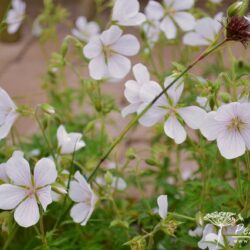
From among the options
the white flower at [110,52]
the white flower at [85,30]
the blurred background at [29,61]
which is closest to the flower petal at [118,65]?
the white flower at [110,52]

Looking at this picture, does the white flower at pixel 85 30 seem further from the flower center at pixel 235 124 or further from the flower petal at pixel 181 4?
the flower center at pixel 235 124

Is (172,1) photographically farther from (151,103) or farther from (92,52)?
(151,103)

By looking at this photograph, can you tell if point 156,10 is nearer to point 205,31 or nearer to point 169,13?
point 169,13

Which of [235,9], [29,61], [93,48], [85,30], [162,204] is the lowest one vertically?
[29,61]

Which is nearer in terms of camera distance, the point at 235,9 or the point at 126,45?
the point at 235,9

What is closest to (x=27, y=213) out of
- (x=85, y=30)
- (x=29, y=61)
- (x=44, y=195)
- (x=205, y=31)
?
(x=44, y=195)

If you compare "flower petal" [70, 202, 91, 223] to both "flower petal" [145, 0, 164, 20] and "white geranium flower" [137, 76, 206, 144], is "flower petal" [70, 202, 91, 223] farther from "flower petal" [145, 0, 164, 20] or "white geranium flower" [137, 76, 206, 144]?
"flower petal" [145, 0, 164, 20]

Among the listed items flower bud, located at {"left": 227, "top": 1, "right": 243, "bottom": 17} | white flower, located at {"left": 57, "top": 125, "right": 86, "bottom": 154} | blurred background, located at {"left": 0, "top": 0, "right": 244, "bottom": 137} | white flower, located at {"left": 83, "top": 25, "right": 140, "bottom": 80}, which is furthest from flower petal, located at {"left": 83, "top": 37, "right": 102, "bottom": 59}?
blurred background, located at {"left": 0, "top": 0, "right": 244, "bottom": 137}
